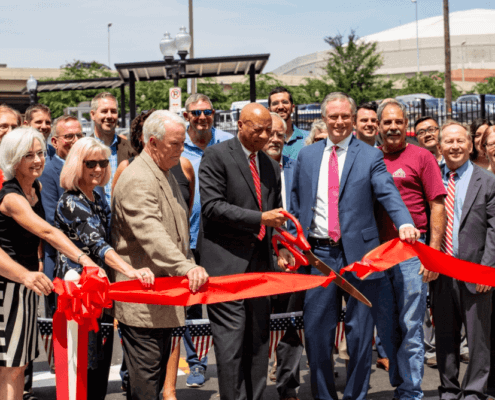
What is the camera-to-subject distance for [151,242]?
12.6 feet

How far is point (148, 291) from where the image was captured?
394cm

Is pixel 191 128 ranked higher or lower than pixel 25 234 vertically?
higher

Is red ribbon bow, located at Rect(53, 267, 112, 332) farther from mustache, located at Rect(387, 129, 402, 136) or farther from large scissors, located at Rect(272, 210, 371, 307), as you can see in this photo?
mustache, located at Rect(387, 129, 402, 136)

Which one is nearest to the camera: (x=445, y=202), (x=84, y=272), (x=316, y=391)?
(x=84, y=272)

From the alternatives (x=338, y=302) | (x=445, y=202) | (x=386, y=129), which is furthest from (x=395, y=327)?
(x=386, y=129)

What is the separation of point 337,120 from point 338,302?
4.68 feet

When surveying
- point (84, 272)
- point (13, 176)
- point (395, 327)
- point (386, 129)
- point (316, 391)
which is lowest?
point (316, 391)

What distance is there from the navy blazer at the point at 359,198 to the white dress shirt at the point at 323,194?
33 mm

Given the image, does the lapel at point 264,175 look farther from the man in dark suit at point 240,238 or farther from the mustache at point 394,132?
the mustache at point 394,132

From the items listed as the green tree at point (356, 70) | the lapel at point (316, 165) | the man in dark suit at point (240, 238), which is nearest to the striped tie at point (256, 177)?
the man in dark suit at point (240, 238)

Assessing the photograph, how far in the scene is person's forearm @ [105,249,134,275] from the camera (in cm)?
384

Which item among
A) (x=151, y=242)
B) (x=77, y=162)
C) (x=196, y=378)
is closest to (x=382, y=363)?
(x=196, y=378)

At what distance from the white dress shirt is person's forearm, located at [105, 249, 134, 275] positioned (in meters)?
1.62

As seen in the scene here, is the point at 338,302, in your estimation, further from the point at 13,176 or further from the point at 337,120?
the point at 13,176
